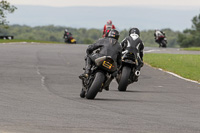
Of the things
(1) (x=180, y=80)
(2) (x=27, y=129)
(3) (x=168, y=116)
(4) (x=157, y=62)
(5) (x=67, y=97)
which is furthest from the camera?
(4) (x=157, y=62)

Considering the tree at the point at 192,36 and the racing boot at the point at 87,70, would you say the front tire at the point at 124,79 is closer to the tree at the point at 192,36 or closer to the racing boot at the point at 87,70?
the racing boot at the point at 87,70

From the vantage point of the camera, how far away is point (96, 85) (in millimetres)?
13008

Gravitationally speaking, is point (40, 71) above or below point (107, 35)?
below

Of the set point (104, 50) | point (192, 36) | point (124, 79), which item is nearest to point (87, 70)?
point (104, 50)

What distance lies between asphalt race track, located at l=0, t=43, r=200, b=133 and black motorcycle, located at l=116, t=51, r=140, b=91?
15.5 inches

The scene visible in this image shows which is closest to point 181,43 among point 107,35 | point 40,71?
point 40,71

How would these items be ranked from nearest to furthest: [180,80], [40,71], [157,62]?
1. [180,80]
2. [40,71]
3. [157,62]

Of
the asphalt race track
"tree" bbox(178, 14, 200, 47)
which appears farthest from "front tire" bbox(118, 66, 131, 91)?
"tree" bbox(178, 14, 200, 47)

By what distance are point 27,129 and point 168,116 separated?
316cm

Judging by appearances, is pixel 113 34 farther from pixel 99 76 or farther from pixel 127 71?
pixel 127 71

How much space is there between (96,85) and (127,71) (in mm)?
3479

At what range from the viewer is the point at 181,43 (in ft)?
416

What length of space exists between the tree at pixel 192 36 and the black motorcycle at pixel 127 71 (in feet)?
346

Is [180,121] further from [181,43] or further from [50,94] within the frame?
[181,43]
